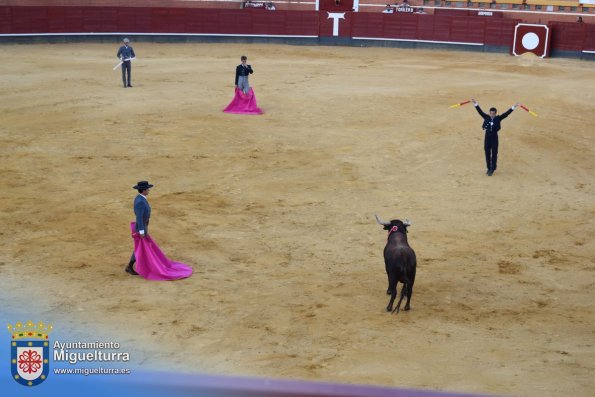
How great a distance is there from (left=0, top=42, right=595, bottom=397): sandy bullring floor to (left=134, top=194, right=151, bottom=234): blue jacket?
0.70 meters

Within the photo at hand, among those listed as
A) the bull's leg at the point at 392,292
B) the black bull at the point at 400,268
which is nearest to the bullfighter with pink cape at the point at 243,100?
the black bull at the point at 400,268

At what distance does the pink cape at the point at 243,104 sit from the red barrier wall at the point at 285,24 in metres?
15.1

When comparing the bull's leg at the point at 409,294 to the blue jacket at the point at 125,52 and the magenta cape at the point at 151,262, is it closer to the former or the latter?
the magenta cape at the point at 151,262

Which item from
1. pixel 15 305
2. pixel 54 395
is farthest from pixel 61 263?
pixel 54 395

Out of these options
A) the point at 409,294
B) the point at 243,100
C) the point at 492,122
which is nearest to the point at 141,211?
the point at 409,294

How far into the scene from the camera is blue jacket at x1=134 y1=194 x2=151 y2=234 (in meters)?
9.25

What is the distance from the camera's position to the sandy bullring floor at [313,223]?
7766 mm

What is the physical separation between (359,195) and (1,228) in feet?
19.0

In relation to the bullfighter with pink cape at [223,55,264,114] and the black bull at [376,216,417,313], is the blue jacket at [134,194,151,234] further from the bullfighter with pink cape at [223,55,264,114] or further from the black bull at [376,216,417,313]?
the bullfighter with pink cape at [223,55,264,114]

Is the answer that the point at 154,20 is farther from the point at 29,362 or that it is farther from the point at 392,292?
the point at 29,362

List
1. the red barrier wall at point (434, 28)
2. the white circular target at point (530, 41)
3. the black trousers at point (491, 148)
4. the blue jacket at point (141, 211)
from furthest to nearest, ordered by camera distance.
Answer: the red barrier wall at point (434, 28) < the white circular target at point (530, 41) < the black trousers at point (491, 148) < the blue jacket at point (141, 211)

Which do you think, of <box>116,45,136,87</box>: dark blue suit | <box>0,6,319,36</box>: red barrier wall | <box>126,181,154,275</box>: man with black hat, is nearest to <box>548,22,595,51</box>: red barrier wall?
<box>0,6,319,36</box>: red barrier wall

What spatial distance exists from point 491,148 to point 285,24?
819 inches

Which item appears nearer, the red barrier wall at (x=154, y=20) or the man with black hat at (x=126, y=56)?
the man with black hat at (x=126, y=56)
